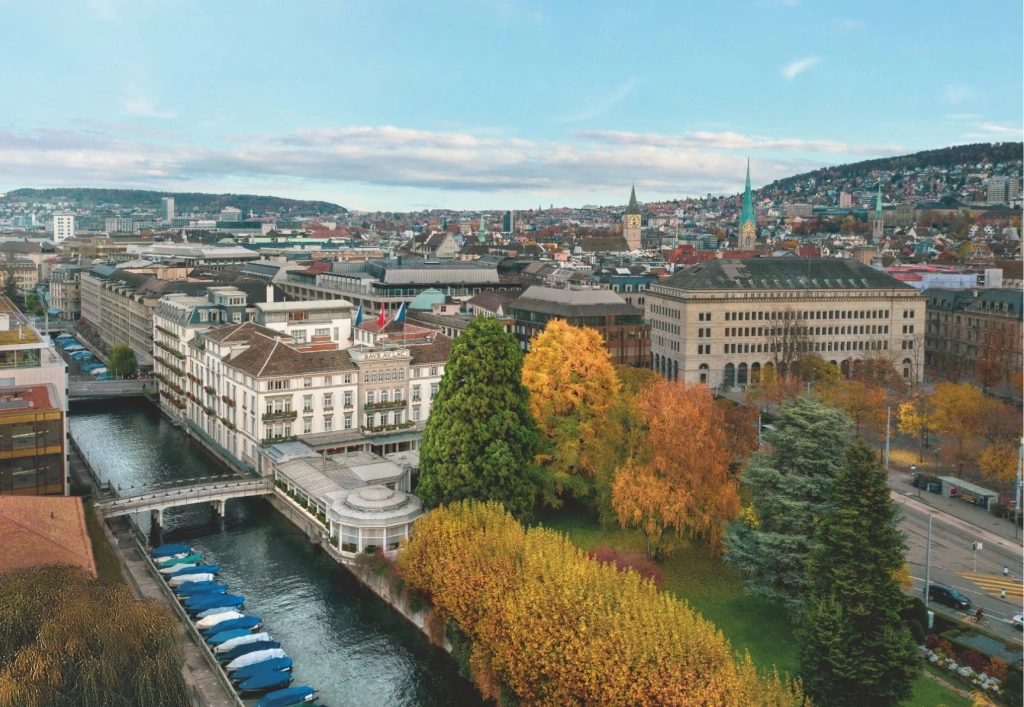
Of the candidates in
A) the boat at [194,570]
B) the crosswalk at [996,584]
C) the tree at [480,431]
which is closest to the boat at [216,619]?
the boat at [194,570]

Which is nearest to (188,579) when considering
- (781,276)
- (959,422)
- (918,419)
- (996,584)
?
(996,584)

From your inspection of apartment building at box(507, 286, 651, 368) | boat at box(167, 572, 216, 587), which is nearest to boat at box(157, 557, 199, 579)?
boat at box(167, 572, 216, 587)

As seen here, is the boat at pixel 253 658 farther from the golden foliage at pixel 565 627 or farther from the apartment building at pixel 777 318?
the apartment building at pixel 777 318

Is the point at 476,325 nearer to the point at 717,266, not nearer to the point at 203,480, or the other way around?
the point at 203,480

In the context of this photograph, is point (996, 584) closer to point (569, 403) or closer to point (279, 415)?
point (569, 403)

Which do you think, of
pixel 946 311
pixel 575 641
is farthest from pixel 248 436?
pixel 946 311

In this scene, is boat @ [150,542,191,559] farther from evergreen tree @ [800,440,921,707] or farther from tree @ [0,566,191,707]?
evergreen tree @ [800,440,921,707]
